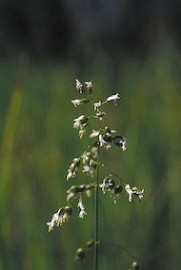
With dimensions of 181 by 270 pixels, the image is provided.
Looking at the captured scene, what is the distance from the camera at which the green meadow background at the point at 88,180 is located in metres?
1.05

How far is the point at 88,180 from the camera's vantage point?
1220mm

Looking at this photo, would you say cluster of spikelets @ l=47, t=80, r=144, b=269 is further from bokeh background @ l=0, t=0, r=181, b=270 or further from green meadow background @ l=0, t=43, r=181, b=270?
green meadow background @ l=0, t=43, r=181, b=270

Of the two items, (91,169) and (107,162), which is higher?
(107,162)

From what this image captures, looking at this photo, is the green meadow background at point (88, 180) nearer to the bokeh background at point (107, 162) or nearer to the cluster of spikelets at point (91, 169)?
the bokeh background at point (107, 162)

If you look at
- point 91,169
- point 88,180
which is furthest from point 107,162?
point 91,169

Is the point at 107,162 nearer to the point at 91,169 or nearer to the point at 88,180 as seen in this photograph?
the point at 88,180

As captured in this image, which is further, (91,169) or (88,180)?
(88,180)

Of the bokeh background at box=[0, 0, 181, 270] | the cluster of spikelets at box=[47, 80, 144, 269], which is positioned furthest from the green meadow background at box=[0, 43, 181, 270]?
the cluster of spikelets at box=[47, 80, 144, 269]

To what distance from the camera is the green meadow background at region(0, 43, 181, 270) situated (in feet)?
3.45
